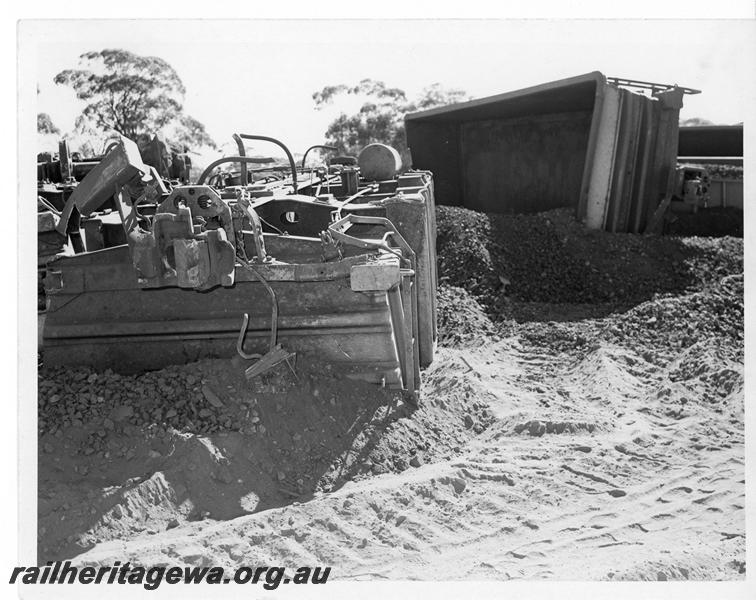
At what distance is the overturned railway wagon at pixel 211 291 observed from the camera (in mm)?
5484

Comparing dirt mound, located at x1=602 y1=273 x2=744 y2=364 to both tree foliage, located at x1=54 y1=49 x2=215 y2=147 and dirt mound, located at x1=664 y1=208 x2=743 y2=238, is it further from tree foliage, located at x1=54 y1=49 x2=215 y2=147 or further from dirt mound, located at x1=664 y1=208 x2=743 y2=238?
tree foliage, located at x1=54 y1=49 x2=215 y2=147

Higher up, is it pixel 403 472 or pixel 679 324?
pixel 403 472

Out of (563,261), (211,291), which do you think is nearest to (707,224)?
(563,261)

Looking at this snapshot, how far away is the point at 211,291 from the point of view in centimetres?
586

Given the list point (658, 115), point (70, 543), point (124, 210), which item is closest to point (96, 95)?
point (658, 115)

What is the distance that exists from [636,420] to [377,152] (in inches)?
152

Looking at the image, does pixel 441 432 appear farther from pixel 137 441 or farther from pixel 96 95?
pixel 96 95

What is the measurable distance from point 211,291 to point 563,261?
6316mm

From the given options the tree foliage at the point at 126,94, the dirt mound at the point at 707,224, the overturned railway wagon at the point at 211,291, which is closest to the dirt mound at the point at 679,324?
the overturned railway wagon at the point at 211,291

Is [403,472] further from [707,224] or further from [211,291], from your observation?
[707,224]

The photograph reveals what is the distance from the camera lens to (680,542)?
4785 mm

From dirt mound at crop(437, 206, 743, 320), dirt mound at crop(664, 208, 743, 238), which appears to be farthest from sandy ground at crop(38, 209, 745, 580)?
dirt mound at crop(664, 208, 743, 238)

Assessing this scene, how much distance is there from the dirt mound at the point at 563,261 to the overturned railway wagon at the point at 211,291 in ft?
14.6

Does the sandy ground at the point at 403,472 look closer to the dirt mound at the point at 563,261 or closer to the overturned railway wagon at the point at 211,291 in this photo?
the overturned railway wagon at the point at 211,291
